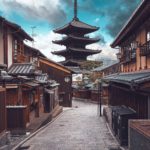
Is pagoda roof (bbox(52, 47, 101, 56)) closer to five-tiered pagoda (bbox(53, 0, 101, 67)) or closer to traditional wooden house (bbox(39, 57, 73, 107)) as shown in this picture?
five-tiered pagoda (bbox(53, 0, 101, 67))

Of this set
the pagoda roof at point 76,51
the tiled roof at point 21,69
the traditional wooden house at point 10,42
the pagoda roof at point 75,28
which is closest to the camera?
the traditional wooden house at point 10,42

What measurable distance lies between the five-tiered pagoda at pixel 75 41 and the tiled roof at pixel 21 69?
34198 millimetres

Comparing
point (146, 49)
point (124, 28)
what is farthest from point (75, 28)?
point (146, 49)

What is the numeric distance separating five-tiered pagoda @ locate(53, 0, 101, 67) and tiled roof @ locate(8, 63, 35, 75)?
34198mm

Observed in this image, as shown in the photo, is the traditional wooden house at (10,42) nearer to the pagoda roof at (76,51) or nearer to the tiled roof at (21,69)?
the tiled roof at (21,69)

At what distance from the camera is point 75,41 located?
5909 cm

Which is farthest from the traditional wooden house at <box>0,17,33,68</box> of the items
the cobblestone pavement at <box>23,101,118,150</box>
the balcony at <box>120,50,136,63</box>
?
the balcony at <box>120,50,136,63</box>

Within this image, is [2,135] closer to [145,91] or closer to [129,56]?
[145,91]

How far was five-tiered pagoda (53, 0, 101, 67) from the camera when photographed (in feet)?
190

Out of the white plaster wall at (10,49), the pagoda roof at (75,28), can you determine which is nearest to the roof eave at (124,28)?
the white plaster wall at (10,49)

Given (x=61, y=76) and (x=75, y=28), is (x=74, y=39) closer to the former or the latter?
(x=75, y=28)

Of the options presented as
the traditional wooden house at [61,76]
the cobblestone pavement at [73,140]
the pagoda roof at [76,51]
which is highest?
the pagoda roof at [76,51]

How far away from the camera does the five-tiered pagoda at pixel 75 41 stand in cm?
5806

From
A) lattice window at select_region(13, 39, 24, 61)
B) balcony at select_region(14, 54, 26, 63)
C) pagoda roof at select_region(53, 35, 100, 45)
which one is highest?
pagoda roof at select_region(53, 35, 100, 45)
